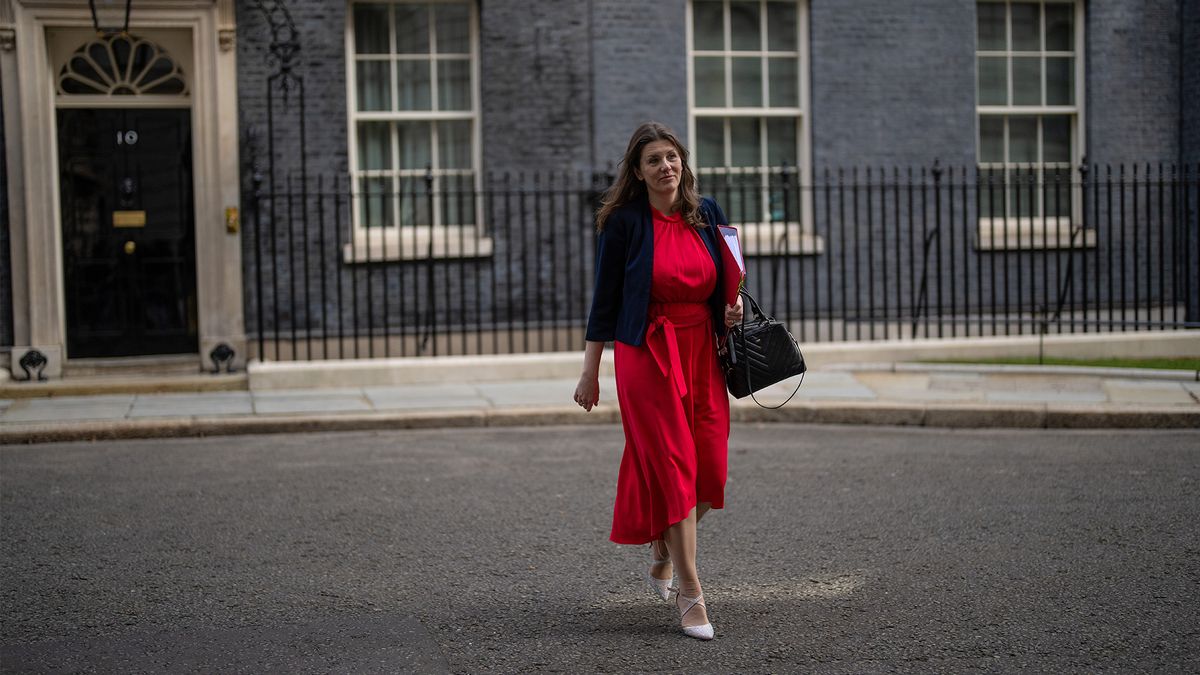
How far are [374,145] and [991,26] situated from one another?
671cm

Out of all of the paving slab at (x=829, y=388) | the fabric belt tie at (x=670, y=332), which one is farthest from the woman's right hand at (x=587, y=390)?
the paving slab at (x=829, y=388)

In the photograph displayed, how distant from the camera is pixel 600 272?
16.2 feet

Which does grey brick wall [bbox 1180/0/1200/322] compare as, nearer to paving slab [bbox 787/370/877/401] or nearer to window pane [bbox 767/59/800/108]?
window pane [bbox 767/59/800/108]

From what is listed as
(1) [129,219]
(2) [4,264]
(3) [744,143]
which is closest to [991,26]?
(3) [744,143]

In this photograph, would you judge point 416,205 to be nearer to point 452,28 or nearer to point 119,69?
point 452,28

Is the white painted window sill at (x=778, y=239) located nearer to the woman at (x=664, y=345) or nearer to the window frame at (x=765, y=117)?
the window frame at (x=765, y=117)

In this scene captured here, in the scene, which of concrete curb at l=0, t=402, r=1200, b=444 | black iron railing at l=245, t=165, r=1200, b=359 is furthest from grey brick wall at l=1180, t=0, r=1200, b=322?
→ concrete curb at l=0, t=402, r=1200, b=444

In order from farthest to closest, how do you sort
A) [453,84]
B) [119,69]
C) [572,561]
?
[453,84], [119,69], [572,561]

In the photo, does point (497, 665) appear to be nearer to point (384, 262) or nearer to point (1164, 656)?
point (1164, 656)

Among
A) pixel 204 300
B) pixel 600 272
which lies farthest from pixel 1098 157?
pixel 600 272

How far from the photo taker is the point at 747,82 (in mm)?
14148

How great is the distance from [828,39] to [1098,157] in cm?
331

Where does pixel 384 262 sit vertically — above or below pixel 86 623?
above

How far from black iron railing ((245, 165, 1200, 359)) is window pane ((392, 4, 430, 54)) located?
1366mm
